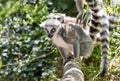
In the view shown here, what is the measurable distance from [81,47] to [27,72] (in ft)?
5.39

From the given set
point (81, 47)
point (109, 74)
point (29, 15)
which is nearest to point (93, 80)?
point (109, 74)

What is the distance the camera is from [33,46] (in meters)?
5.68

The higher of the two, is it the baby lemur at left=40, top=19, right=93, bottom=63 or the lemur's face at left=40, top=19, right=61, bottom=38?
the lemur's face at left=40, top=19, right=61, bottom=38

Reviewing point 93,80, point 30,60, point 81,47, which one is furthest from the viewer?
point 30,60

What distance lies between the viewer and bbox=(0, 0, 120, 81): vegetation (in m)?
5.23

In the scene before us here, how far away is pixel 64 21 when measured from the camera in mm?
4156

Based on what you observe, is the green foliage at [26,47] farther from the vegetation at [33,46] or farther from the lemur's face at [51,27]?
the lemur's face at [51,27]

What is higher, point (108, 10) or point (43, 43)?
point (108, 10)

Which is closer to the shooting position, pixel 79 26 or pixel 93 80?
pixel 79 26

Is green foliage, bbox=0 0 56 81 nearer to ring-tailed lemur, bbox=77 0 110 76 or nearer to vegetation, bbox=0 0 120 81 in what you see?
vegetation, bbox=0 0 120 81

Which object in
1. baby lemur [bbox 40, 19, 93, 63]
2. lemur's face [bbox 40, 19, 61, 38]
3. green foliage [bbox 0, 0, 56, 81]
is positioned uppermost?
lemur's face [bbox 40, 19, 61, 38]

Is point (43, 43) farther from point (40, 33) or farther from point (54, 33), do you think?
point (54, 33)

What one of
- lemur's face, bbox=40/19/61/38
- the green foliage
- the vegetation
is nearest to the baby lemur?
lemur's face, bbox=40/19/61/38

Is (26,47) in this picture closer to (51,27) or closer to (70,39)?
(70,39)
